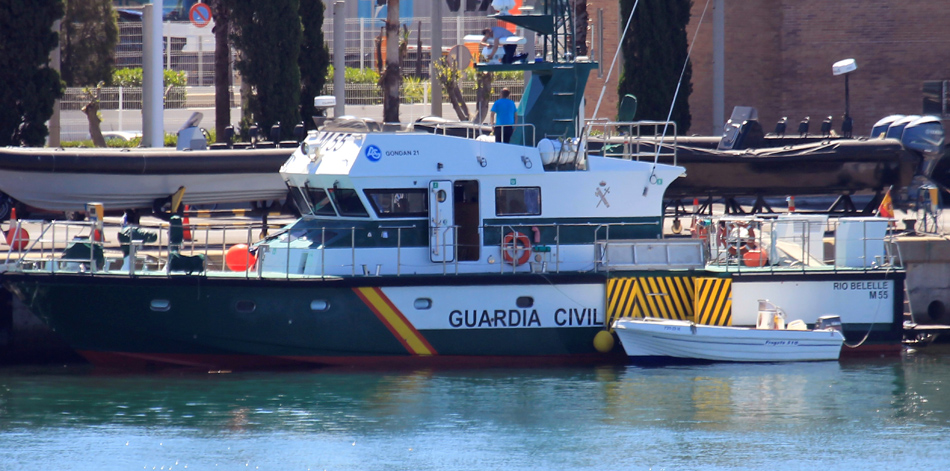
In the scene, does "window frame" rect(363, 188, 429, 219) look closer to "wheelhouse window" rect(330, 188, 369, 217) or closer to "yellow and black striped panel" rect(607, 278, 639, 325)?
"wheelhouse window" rect(330, 188, 369, 217)

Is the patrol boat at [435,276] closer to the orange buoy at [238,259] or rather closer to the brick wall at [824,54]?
the orange buoy at [238,259]

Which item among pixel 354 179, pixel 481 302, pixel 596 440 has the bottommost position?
pixel 596 440

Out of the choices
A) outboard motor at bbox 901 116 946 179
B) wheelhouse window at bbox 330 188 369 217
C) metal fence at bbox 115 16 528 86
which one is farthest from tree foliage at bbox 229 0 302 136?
metal fence at bbox 115 16 528 86

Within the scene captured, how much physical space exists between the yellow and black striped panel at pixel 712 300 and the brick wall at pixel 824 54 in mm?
16060

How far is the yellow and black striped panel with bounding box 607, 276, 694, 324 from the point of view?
13383 mm

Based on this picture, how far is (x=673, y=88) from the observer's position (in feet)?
87.8

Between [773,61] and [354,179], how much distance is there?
1997 cm

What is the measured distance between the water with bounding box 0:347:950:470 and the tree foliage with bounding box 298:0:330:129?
45.3 ft

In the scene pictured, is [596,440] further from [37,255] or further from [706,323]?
[37,255]

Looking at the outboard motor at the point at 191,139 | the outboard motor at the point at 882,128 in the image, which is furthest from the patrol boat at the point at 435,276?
the outboard motor at the point at 882,128

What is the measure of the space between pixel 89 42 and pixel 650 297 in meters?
30.8

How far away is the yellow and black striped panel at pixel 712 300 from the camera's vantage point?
44.2ft

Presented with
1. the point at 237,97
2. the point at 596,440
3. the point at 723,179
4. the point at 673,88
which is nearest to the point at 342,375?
the point at 596,440

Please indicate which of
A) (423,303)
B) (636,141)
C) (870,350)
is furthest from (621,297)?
(870,350)
